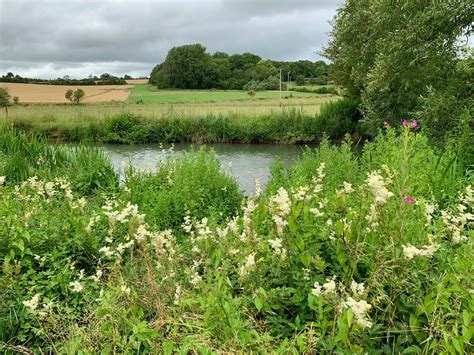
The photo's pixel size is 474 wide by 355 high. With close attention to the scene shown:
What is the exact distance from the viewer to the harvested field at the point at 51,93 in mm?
39656

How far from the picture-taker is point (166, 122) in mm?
→ 23516

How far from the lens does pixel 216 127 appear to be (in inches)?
893

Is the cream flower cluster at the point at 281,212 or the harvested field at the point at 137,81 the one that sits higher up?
the harvested field at the point at 137,81

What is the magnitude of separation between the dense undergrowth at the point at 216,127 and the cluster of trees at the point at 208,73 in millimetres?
38744

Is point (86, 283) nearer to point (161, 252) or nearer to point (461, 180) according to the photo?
point (161, 252)

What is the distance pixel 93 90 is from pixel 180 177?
4819 centimetres

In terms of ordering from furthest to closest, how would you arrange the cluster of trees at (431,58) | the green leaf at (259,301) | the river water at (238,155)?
the river water at (238,155), the cluster of trees at (431,58), the green leaf at (259,301)

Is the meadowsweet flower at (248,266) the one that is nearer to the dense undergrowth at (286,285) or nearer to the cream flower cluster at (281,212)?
the dense undergrowth at (286,285)

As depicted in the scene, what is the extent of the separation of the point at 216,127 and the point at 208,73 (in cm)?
4384

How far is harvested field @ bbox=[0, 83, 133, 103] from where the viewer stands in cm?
3966

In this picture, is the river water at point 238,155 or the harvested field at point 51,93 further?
the harvested field at point 51,93

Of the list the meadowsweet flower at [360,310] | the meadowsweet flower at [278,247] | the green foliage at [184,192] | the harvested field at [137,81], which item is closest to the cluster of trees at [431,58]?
the green foliage at [184,192]

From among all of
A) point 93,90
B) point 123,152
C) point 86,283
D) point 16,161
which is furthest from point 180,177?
point 93,90

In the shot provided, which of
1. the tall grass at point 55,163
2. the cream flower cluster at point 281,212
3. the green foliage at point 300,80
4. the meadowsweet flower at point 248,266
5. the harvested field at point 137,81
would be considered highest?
the harvested field at point 137,81
